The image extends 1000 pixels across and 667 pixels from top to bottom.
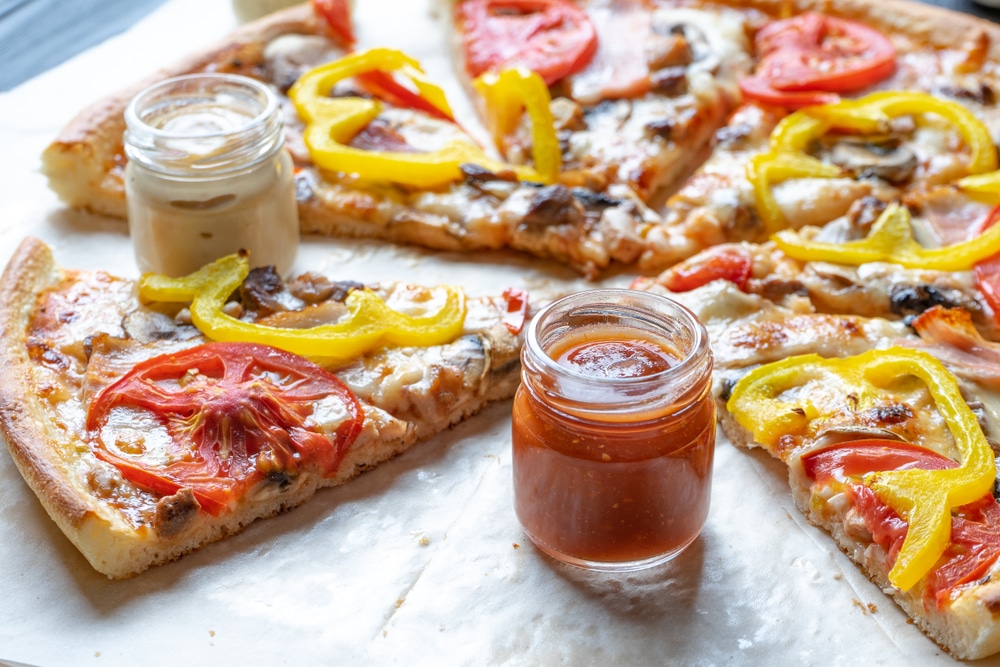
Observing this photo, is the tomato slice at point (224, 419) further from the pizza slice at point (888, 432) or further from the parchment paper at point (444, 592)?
the pizza slice at point (888, 432)

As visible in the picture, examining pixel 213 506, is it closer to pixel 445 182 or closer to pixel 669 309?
pixel 669 309

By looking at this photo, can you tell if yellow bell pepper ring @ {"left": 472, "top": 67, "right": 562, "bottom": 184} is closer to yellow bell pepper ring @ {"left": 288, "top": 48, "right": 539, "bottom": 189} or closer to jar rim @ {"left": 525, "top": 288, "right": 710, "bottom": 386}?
yellow bell pepper ring @ {"left": 288, "top": 48, "right": 539, "bottom": 189}

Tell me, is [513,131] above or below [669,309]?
below

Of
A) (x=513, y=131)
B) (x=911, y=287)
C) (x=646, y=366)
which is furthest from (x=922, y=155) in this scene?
(x=646, y=366)

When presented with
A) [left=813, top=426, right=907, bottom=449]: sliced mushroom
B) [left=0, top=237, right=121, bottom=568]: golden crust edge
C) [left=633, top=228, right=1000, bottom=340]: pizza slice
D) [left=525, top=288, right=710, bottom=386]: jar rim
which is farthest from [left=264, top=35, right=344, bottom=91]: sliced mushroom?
[left=813, top=426, right=907, bottom=449]: sliced mushroom

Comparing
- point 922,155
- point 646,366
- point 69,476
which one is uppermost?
point 646,366

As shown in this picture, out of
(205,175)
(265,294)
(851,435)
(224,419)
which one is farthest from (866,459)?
(205,175)

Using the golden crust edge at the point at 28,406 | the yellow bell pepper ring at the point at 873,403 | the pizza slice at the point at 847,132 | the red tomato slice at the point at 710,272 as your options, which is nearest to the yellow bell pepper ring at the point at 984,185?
the pizza slice at the point at 847,132
